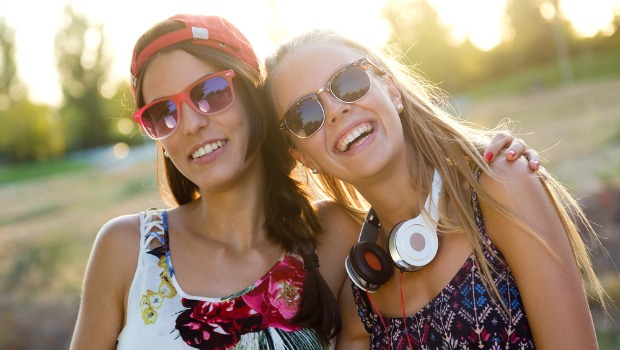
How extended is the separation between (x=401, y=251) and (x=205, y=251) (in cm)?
108

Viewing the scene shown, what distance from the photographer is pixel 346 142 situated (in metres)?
2.89

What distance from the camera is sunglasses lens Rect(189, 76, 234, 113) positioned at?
3.12m

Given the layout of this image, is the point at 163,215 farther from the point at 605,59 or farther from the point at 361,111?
the point at 605,59

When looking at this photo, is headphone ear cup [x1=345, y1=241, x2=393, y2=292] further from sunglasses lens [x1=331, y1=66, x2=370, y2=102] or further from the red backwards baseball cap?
the red backwards baseball cap

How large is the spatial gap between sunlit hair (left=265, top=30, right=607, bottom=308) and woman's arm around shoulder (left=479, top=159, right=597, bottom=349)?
40 mm

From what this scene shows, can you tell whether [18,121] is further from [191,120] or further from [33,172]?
[191,120]

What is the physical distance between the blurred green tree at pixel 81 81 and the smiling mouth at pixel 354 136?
46.2m

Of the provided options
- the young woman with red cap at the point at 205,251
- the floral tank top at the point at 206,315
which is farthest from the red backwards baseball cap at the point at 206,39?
the floral tank top at the point at 206,315

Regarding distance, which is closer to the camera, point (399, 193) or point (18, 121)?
point (399, 193)

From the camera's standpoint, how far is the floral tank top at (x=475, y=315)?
8.63ft

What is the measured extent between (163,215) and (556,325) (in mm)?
2017

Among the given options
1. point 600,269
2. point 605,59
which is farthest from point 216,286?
point 605,59

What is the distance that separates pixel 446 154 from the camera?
9.86 ft

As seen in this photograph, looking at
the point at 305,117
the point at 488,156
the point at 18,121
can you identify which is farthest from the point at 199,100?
the point at 18,121
